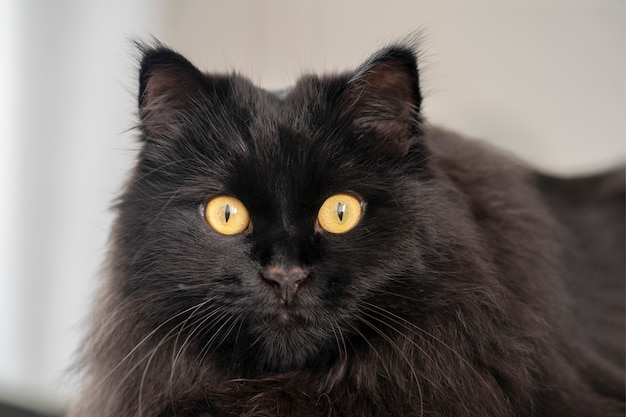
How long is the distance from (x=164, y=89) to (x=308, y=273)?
53 centimetres

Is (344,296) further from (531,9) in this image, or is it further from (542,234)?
(531,9)

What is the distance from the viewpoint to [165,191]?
1.39 metres

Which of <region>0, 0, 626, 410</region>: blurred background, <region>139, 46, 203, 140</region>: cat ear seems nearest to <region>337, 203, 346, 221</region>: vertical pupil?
<region>139, 46, 203, 140</region>: cat ear

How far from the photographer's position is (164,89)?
141cm

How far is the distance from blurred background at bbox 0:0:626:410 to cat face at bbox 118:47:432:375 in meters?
0.89

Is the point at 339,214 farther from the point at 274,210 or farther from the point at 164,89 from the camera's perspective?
the point at 164,89

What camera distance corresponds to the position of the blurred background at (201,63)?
236 centimetres

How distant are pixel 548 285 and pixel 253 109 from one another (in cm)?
83

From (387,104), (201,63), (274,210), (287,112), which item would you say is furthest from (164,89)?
(201,63)

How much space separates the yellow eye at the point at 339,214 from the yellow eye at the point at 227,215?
157 mm

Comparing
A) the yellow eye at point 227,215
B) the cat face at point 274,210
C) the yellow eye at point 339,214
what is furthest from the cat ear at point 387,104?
the yellow eye at point 227,215

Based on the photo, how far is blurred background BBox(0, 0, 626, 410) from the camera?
2.36 metres

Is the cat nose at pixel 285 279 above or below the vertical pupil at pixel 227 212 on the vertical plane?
below

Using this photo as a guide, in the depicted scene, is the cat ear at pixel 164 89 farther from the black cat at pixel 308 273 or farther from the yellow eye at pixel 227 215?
the yellow eye at pixel 227 215
